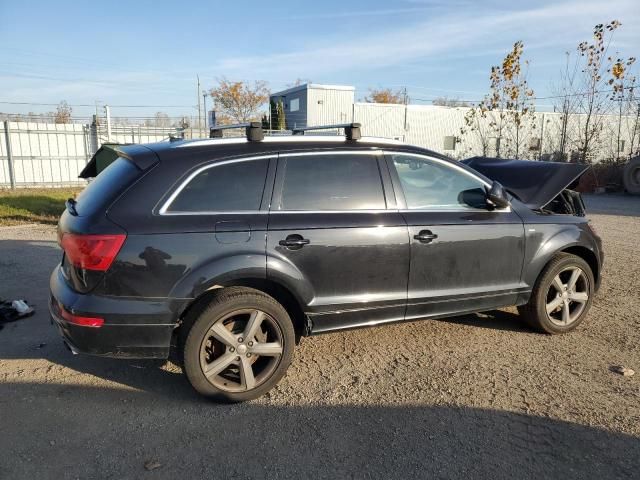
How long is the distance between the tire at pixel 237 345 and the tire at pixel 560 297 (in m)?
2.37

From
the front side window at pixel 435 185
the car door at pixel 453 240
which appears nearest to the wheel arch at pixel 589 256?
the car door at pixel 453 240

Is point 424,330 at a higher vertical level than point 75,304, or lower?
lower

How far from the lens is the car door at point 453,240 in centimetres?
386

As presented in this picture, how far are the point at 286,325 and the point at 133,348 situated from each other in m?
1.02

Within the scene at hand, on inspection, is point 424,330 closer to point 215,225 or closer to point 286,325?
point 286,325

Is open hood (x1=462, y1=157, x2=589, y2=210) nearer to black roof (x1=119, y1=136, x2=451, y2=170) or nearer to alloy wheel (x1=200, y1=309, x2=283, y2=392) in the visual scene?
black roof (x1=119, y1=136, x2=451, y2=170)

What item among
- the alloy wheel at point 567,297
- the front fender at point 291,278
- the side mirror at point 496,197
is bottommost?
the alloy wheel at point 567,297

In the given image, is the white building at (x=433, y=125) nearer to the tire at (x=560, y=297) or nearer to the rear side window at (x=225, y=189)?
the tire at (x=560, y=297)

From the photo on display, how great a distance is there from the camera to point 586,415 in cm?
321

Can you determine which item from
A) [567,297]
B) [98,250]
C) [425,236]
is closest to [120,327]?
[98,250]

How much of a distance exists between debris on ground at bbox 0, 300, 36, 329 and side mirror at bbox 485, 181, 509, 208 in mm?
4518

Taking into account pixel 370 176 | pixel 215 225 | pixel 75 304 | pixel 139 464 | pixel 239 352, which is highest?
pixel 370 176

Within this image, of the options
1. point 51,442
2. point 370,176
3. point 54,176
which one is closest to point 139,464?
point 51,442

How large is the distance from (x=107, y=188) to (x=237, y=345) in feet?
4.50
